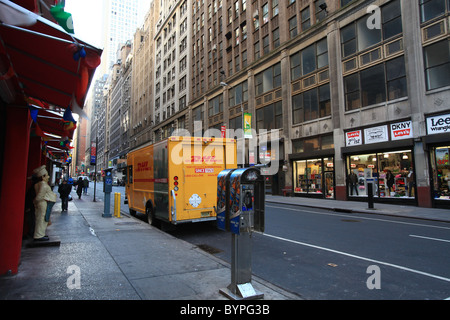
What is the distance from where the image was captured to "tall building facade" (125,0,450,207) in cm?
1641

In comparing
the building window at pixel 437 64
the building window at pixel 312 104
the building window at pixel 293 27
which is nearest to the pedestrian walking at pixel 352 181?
the building window at pixel 312 104

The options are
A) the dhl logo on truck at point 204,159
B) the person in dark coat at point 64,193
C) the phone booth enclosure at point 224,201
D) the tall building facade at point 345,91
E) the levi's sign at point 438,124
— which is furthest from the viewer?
the tall building facade at point 345,91

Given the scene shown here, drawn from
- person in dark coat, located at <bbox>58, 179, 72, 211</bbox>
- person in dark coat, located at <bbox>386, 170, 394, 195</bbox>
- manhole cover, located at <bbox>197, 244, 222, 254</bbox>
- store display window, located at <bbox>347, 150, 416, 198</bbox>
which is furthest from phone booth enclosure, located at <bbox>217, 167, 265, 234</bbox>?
person in dark coat, located at <bbox>386, 170, 394, 195</bbox>

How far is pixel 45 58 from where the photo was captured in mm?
3674

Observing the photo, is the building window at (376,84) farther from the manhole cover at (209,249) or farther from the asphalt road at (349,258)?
the manhole cover at (209,249)

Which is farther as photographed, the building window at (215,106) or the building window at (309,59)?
the building window at (215,106)

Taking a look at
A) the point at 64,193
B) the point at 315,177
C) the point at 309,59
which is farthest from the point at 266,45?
the point at 64,193

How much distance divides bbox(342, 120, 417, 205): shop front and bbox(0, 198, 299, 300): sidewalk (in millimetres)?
14984

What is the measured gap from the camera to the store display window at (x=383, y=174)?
17484 millimetres

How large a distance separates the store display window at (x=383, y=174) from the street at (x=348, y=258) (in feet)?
27.3

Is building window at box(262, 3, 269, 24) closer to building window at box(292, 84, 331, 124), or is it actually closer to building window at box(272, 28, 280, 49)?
building window at box(272, 28, 280, 49)

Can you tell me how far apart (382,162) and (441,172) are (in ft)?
Result: 11.4

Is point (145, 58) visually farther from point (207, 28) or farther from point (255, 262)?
point (255, 262)

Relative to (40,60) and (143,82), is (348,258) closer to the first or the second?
(40,60)
